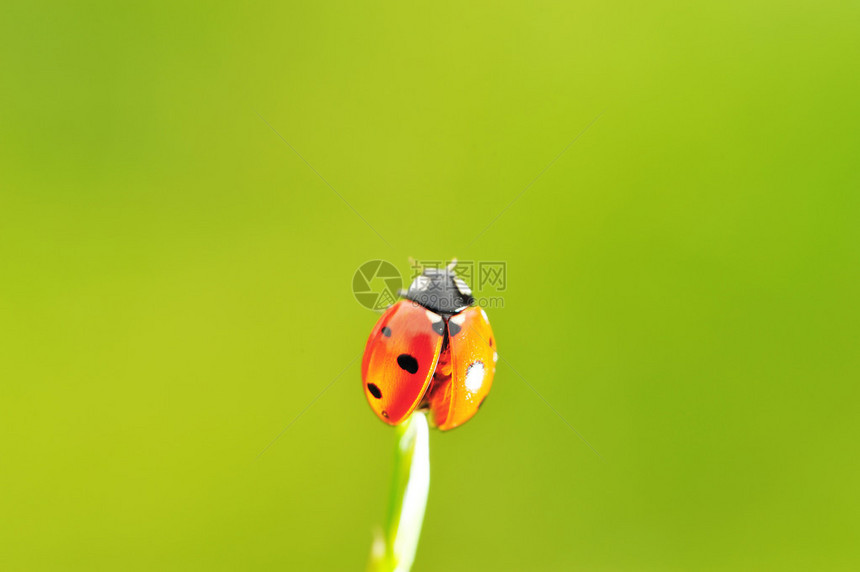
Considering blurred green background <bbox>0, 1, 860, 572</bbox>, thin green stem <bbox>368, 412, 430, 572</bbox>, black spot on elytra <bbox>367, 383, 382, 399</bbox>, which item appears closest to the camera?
thin green stem <bbox>368, 412, 430, 572</bbox>

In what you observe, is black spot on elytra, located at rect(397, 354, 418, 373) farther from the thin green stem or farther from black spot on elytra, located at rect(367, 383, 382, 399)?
the thin green stem

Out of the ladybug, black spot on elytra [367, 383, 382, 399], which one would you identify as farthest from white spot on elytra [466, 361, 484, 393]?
black spot on elytra [367, 383, 382, 399]

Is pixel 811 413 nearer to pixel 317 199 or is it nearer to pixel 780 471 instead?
pixel 780 471

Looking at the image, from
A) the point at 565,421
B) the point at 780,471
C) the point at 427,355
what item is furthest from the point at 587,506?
the point at 427,355

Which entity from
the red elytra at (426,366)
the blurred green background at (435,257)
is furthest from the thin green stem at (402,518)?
the blurred green background at (435,257)

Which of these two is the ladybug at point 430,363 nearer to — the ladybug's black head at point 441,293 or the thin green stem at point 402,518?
the ladybug's black head at point 441,293
